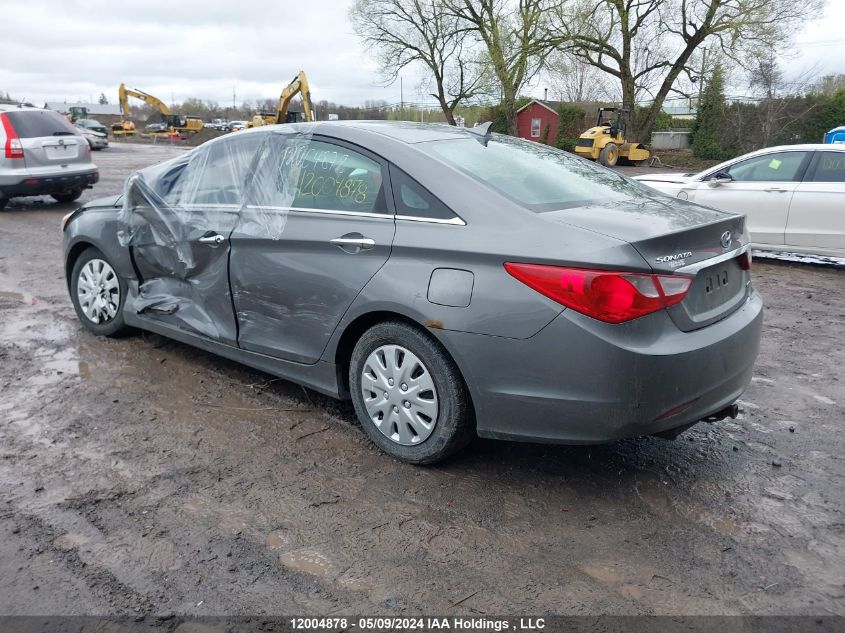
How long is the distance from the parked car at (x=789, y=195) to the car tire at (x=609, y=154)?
19806mm

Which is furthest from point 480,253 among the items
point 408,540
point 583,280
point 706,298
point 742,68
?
point 742,68

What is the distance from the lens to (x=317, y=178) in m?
3.96

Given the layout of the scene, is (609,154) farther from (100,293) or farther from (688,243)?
(688,243)

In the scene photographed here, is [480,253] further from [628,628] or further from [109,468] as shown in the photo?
[109,468]

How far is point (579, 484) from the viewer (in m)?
3.41

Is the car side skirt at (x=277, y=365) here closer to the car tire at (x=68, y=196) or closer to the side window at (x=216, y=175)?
the side window at (x=216, y=175)

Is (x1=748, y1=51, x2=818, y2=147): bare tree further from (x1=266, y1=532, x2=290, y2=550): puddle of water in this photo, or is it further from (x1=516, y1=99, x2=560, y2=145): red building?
(x1=266, y1=532, x2=290, y2=550): puddle of water

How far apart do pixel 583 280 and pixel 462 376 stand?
2.39 feet

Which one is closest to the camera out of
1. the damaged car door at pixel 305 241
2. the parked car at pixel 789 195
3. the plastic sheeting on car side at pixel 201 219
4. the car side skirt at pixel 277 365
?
the damaged car door at pixel 305 241

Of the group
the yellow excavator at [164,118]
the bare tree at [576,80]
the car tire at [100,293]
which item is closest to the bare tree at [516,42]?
the bare tree at [576,80]

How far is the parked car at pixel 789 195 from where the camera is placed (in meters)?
8.04

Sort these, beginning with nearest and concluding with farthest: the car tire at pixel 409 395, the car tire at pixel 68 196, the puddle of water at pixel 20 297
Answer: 1. the car tire at pixel 409 395
2. the puddle of water at pixel 20 297
3. the car tire at pixel 68 196

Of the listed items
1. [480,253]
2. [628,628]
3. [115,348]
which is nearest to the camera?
[628,628]

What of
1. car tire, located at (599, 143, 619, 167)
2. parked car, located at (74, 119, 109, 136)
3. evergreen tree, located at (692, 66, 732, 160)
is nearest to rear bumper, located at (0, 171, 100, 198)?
car tire, located at (599, 143, 619, 167)
